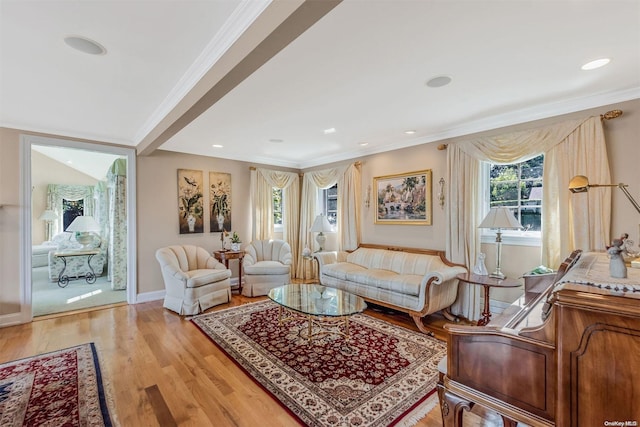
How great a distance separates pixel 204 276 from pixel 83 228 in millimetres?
4104

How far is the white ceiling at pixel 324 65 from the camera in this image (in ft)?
5.26

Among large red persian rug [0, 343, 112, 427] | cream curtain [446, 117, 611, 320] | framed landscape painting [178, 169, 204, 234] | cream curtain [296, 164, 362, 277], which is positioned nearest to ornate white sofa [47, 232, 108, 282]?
framed landscape painting [178, 169, 204, 234]

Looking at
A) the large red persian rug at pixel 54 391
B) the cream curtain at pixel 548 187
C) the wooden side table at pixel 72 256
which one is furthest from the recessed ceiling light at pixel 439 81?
the wooden side table at pixel 72 256

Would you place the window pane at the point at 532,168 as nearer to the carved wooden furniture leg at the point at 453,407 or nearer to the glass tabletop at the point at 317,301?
the glass tabletop at the point at 317,301

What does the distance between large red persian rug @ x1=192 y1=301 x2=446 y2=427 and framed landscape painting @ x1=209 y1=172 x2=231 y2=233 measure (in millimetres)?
1955

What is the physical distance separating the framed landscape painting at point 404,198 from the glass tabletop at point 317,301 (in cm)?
175

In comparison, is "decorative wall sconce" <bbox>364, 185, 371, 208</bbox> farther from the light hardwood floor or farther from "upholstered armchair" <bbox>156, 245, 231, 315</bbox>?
"upholstered armchair" <bbox>156, 245, 231, 315</bbox>

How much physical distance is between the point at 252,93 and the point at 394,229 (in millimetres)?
3017

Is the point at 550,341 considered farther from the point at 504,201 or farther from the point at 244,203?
the point at 244,203

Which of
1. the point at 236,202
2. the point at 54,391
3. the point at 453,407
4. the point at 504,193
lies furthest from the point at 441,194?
the point at 54,391

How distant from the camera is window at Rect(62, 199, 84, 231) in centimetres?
809

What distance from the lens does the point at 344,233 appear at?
17.3 ft

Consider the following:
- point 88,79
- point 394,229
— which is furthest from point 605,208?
point 88,79

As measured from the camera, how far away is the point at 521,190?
11.2 feet
